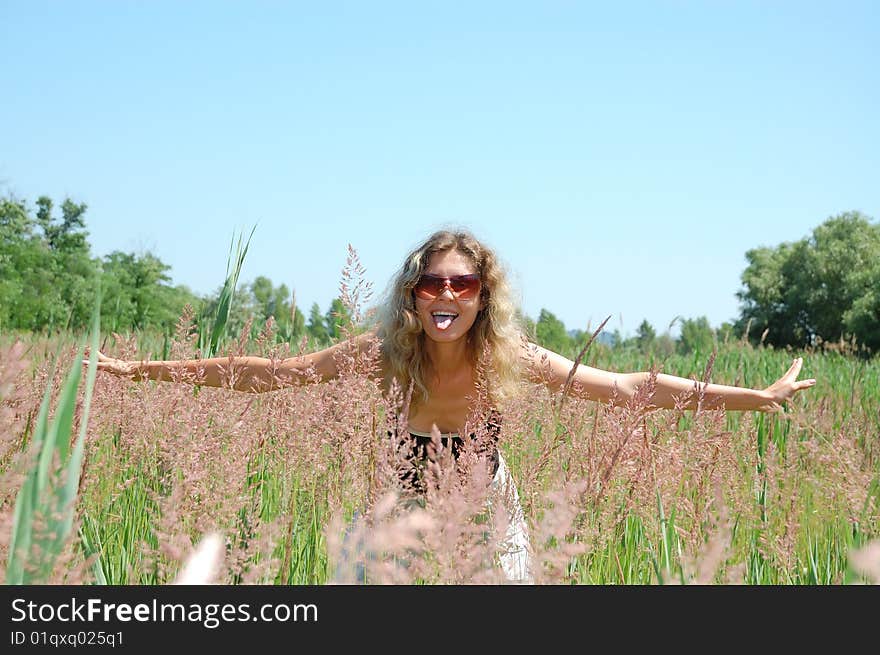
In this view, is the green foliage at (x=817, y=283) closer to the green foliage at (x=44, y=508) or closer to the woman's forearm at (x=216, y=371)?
the woman's forearm at (x=216, y=371)

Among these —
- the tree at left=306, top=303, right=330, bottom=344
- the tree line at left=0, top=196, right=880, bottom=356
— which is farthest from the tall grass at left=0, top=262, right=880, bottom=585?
the tree line at left=0, top=196, right=880, bottom=356

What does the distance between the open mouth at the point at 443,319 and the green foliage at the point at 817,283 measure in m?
40.9

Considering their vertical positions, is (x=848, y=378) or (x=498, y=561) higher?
(x=848, y=378)

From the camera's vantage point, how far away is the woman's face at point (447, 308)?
306 centimetres

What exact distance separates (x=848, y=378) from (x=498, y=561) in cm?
766

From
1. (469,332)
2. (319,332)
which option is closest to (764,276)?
(319,332)

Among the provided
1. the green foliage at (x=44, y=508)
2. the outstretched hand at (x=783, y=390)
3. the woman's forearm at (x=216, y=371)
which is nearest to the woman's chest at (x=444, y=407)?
the woman's forearm at (x=216, y=371)

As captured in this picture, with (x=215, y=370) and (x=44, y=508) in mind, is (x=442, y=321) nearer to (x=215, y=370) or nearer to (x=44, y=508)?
(x=215, y=370)

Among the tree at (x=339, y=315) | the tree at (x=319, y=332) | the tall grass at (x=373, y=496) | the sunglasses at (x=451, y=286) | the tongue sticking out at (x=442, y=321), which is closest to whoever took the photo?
the tall grass at (x=373, y=496)

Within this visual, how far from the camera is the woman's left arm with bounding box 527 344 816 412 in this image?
262cm

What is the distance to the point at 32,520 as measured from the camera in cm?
115

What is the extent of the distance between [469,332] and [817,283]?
149 ft
